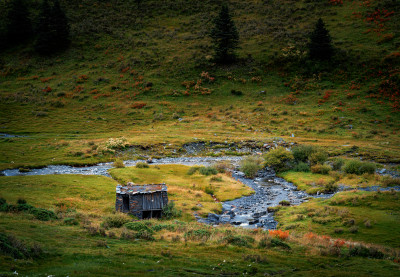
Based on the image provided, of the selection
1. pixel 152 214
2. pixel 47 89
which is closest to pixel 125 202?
pixel 152 214

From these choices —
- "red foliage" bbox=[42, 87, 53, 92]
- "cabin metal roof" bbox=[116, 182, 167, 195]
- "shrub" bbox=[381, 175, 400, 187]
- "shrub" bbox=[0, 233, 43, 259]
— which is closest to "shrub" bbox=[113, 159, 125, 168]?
"cabin metal roof" bbox=[116, 182, 167, 195]

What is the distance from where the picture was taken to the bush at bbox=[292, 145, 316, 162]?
44.0 metres

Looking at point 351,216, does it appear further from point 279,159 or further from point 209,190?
point 279,159

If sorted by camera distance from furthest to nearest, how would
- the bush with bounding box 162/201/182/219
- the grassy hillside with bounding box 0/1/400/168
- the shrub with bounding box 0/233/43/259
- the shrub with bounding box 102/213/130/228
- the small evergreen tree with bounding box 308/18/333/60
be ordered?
the small evergreen tree with bounding box 308/18/333/60
the grassy hillside with bounding box 0/1/400/168
the bush with bounding box 162/201/182/219
the shrub with bounding box 102/213/130/228
the shrub with bounding box 0/233/43/259

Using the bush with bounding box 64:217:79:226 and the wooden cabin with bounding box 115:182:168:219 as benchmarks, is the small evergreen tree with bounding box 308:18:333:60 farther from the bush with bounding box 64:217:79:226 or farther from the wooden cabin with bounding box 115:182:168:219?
the bush with bounding box 64:217:79:226

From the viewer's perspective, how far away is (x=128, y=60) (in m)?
86.4

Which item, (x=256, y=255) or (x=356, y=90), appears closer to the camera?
(x=256, y=255)

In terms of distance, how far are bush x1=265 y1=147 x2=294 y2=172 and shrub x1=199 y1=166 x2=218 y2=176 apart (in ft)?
26.7

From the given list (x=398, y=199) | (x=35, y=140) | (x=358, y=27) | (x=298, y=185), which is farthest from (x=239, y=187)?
(x=358, y=27)

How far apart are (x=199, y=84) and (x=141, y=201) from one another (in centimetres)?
5357

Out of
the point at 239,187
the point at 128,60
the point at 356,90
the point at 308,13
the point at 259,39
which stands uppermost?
the point at 308,13

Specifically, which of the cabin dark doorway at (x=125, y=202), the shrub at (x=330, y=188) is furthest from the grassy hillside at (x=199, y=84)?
the cabin dark doorway at (x=125, y=202)

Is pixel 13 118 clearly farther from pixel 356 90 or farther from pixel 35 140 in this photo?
pixel 356 90

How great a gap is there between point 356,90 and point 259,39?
3284 centimetres
